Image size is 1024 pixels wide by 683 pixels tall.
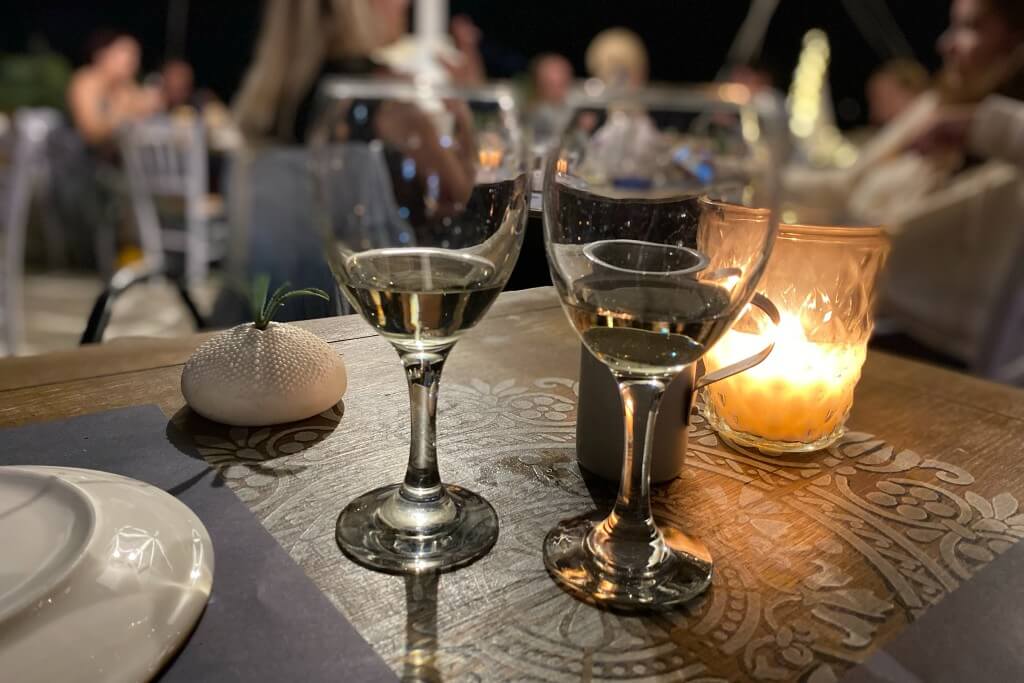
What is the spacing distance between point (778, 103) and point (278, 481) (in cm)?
37

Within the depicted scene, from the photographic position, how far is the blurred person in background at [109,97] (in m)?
4.22

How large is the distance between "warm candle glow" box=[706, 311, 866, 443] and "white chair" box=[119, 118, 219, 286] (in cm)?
324

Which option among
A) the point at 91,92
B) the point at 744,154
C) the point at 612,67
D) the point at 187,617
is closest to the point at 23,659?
the point at 187,617

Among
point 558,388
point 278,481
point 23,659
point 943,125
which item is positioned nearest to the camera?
point 23,659

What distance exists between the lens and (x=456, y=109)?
41 centimetres

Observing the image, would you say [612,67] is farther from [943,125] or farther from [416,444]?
[416,444]

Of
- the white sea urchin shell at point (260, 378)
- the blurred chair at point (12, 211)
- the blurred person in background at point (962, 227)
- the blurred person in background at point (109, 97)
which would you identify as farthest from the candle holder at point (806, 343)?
the blurred person in background at point (109, 97)

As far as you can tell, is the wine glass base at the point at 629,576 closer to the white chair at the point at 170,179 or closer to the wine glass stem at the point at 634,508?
the wine glass stem at the point at 634,508

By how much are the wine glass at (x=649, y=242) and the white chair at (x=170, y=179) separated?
3.34m

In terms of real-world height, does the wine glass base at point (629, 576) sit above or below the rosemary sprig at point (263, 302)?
below

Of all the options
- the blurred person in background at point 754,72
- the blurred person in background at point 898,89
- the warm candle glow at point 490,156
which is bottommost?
the warm candle glow at point 490,156

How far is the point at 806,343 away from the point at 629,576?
0.26m

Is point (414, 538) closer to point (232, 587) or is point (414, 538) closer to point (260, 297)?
point (232, 587)

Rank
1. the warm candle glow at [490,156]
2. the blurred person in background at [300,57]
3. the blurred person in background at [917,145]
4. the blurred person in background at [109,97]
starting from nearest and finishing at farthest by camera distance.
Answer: the warm candle glow at [490,156] < the blurred person in background at [300,57] < the blurred person in background at [917,145] < the blurred person in background at [109,97]
